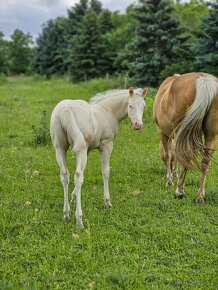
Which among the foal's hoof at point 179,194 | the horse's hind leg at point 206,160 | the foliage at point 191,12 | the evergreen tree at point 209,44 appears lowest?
the foal's hoof at point 179,194

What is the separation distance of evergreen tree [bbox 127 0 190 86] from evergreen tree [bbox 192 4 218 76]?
9.71 ft

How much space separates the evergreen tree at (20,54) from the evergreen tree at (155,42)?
40871 mm

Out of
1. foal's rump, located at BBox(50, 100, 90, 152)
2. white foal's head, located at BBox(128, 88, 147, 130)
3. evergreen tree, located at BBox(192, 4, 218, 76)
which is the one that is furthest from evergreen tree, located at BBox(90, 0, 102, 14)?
foal's rump, located at BBox(50, 100, 90, 152)

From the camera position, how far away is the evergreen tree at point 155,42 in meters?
18.1

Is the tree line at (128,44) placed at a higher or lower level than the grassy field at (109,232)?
higher

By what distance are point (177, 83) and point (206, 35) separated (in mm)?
10552

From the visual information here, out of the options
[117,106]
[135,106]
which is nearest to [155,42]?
[117,106]

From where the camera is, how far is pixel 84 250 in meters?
3.99

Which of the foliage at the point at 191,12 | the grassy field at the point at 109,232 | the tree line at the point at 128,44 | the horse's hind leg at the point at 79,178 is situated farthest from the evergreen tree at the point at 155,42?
the foliage at the point at 191,12

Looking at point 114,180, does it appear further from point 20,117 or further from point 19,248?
point 20,117

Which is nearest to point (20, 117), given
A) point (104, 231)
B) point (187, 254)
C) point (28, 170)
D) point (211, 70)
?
point (28, 170)

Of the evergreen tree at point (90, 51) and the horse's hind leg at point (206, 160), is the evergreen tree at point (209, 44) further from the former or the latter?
the evergreen tree at point (90, 51)

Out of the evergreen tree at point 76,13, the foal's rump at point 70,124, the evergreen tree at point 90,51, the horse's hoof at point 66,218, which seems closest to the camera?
the foal's rump at point 70,124

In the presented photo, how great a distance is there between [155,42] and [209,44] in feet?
14.3
